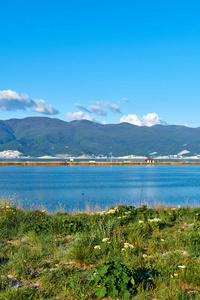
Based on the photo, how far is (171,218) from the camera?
13.4 metres

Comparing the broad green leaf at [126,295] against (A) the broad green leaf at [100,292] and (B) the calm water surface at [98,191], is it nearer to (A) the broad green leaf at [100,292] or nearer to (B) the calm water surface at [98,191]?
(A) the broad green leaf at [100,292]

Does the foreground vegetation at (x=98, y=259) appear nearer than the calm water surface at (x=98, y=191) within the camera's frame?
Yes

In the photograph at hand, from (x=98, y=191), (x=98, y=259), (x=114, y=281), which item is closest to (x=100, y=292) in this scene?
(x=114, y=281)

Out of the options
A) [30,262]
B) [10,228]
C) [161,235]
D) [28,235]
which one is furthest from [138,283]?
[10,228]

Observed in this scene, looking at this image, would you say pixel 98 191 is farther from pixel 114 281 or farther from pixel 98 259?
pixel 114 281

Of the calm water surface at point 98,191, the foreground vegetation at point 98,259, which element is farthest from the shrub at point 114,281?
the calm water surface at point 98,191

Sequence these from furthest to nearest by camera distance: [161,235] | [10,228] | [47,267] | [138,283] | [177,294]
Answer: [10,228], [161,235], [47,267], [138,283], [177,294]

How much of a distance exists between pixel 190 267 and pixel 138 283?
5.24 ft

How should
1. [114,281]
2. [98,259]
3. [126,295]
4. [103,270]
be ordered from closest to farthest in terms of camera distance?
[126,295] → [114,281] → [103,270] → [98,259]

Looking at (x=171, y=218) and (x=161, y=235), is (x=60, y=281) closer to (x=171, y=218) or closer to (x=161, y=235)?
(x=161, y=235)

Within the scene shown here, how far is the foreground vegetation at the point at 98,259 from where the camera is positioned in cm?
627

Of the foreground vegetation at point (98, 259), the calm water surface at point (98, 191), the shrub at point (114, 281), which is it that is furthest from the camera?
the calm water surface at point (98, 191)

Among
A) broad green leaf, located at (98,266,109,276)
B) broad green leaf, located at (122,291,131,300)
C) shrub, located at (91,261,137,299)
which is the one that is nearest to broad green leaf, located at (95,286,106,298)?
shrub, located at (91,261,137,299)

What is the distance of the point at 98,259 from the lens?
27.2ft
